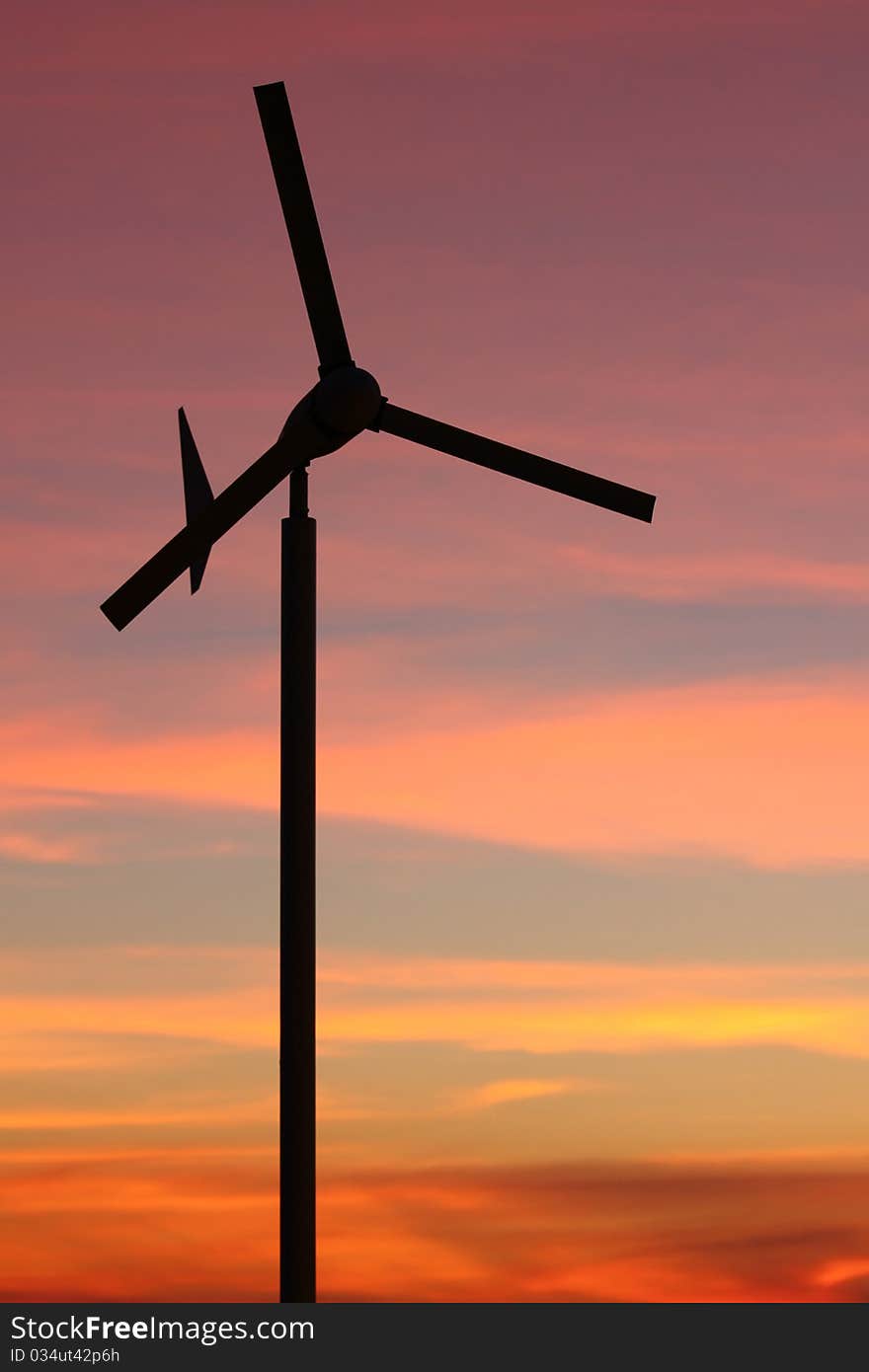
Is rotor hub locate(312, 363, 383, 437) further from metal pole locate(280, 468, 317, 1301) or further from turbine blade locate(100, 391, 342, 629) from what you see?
metal pole locate(280, 468, 317, 1301)

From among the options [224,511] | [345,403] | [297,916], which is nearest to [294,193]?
[345,403]

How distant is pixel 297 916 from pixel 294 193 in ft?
38.5

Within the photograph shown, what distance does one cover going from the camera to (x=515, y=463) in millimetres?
32500

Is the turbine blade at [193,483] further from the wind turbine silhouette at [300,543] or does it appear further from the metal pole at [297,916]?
the metal pole at [297,916]

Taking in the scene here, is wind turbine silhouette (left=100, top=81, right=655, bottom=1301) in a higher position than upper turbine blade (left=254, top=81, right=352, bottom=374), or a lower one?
lower

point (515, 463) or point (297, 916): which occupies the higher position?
point (515, 463)

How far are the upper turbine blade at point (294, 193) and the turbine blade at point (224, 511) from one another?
7.43ft

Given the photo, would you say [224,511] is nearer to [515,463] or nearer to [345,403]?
[345,403]

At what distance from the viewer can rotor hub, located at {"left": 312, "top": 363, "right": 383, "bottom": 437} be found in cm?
3055

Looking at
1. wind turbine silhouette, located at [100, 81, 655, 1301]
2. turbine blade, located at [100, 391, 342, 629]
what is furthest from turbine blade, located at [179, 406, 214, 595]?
turbine blade, located at [100, 391, 342, 629]

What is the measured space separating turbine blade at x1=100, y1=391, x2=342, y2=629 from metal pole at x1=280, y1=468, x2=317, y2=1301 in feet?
3.06

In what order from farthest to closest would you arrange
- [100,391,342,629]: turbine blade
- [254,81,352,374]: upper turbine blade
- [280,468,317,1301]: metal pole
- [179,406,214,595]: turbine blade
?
[179,406,214,595]: turbine blade → [254,81,352,374]: upper turbine blade → [100,391,342,629]: turbine blade → [280,468,317,1301]: metal pole
